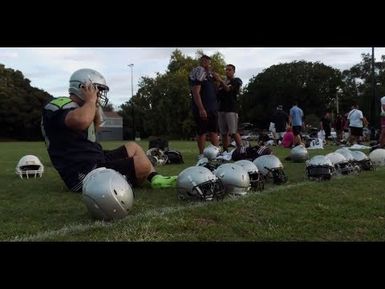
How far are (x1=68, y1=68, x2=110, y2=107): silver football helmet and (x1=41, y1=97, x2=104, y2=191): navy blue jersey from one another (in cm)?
16

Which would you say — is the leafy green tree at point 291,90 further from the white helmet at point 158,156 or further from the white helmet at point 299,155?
the white helmet at point 158,156

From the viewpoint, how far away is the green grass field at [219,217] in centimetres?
431

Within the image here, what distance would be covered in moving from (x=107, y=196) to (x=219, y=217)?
1.09m

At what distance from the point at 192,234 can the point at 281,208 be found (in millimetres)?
1434

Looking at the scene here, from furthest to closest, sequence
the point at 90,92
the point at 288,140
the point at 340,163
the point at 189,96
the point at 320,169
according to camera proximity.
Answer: the point at 189,96 → the point at 288,140 → the point at 340,163 → the point at 320,169 → the point at 90,92

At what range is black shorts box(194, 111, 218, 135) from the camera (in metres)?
10.6

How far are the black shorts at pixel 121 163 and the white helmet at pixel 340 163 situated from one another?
343cm

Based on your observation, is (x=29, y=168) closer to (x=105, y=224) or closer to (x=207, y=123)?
(x=207, y=123)

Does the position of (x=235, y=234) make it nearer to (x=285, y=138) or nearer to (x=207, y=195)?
(x=207, y=195)

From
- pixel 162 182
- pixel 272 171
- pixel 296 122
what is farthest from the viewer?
pixel 296 122

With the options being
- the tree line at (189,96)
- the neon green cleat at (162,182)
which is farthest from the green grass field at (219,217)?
the tree line at (189,96)

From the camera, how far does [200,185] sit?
571 centimetres

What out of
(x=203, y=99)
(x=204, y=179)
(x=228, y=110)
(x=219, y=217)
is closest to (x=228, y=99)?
(x=228, y=110)

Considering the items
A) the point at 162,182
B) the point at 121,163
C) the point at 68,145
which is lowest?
the point at 162,182
